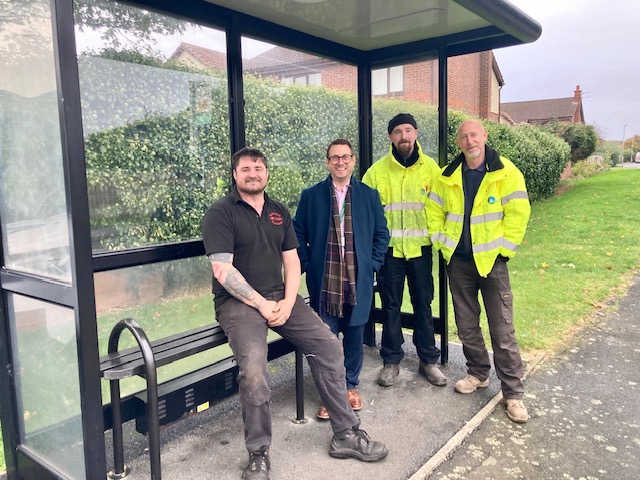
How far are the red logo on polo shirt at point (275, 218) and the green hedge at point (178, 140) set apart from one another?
0.73m

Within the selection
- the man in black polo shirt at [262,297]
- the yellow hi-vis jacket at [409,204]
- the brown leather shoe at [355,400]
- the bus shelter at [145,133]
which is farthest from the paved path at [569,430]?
the bus shelter at [145,133]

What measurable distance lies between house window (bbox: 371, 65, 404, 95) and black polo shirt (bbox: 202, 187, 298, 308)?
2.20 m

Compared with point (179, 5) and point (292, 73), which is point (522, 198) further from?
point (179, 5)

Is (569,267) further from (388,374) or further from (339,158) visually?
(339,158)

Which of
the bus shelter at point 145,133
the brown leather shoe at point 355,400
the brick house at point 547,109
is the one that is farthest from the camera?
the brick house at point 547,109

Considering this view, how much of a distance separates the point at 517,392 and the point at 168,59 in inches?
124

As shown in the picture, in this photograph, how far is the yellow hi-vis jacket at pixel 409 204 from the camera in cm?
373

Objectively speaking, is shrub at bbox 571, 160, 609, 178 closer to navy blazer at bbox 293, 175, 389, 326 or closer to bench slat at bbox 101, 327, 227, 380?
navy blazer at bbox 293, 175, 389, 326

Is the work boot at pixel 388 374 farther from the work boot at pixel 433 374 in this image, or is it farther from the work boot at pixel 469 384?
the work boot at pixel 469 384

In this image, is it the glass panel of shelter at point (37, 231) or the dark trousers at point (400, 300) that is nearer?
the glass panel of shelter at point (37, 231)

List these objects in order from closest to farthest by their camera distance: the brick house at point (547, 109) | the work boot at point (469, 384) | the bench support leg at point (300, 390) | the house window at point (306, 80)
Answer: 1. the bench support leg at point (300, 390)
2. the work boot at point (469, 384)
3. the house window at point (306, 80)
4. the brick house at point (547, 109)

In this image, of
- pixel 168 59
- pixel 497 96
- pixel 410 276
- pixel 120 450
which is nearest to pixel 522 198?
pixel 410 276

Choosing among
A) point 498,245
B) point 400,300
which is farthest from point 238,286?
point 498,245

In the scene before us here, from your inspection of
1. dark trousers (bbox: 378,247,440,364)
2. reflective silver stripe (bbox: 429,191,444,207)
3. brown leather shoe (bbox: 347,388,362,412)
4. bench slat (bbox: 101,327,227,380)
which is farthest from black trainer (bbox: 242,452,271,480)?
reflective silver stripe (bbox: 429,191,444,207)
